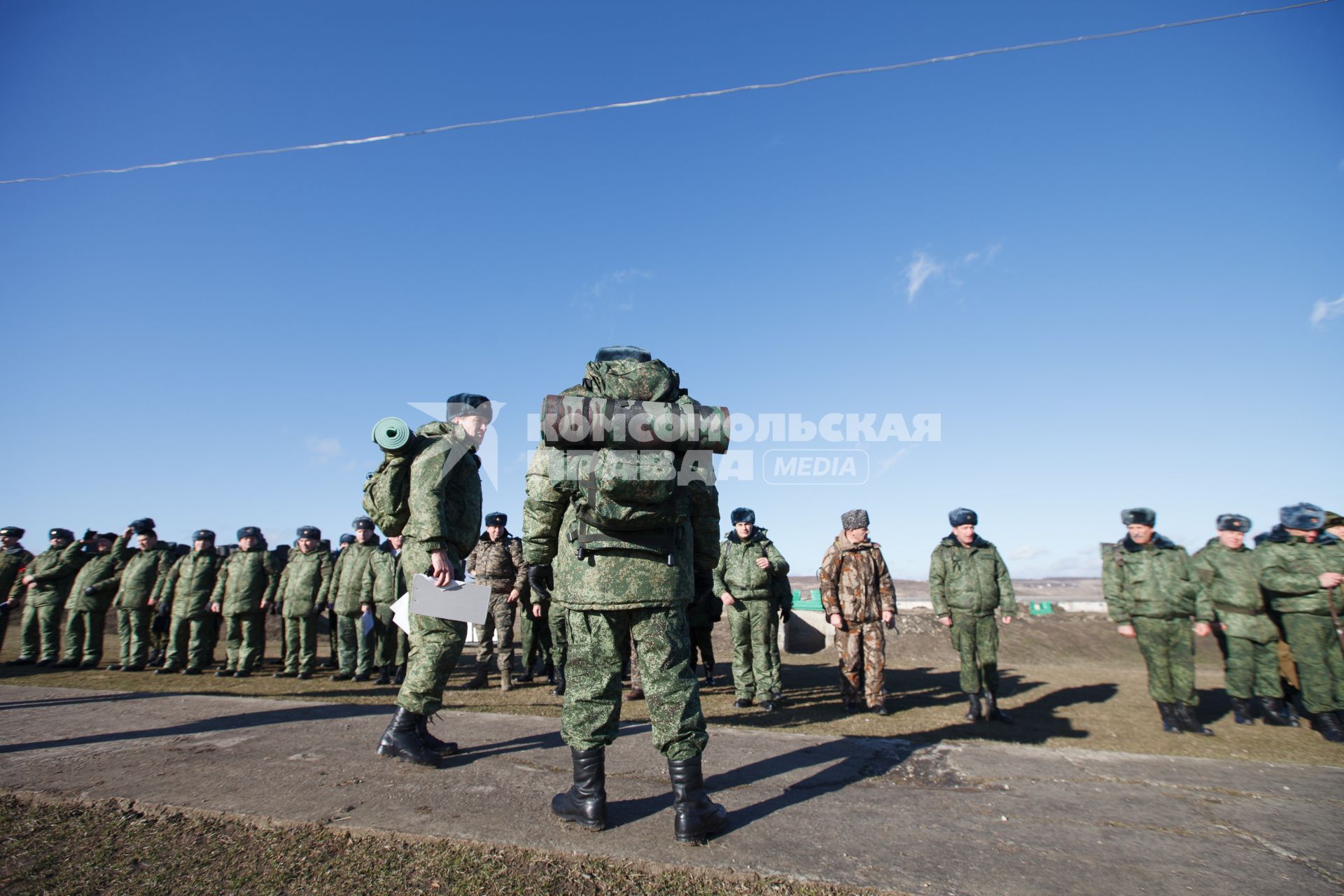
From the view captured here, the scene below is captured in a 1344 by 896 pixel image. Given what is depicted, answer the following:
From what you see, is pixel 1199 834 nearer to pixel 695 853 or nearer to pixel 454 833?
pixel 695 853

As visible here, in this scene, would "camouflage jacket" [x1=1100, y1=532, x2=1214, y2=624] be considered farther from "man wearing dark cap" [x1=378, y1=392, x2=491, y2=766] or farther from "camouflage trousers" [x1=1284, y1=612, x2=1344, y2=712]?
"man wearing dark cap" [x1=378, y1=392, x2=491, y2=766]

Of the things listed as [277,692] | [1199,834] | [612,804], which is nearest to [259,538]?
[277,692]

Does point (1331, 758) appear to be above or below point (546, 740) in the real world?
below

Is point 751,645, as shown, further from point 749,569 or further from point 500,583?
point 500,583

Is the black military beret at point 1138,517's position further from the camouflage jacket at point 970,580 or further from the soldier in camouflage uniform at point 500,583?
the soldier in camouflage uniform at point 500,583

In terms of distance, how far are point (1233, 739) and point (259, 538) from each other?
521 inches


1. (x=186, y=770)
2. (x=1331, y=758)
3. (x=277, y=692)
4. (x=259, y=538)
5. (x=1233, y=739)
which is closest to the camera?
(x=186, y=770)

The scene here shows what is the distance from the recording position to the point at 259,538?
10.4m

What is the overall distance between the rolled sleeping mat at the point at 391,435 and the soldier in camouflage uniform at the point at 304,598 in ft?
25.6

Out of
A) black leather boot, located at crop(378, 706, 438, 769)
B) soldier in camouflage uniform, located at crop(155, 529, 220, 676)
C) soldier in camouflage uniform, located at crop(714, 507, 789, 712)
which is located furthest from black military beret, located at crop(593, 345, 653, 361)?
soldier in camouflage uniform, located at crop(155, 529, 220, 676)

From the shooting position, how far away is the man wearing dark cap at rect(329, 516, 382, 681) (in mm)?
10094

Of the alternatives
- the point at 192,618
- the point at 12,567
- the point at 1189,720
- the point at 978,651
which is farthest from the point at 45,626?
the point at 1189,720

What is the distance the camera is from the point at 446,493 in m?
3.98

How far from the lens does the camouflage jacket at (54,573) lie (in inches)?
420
